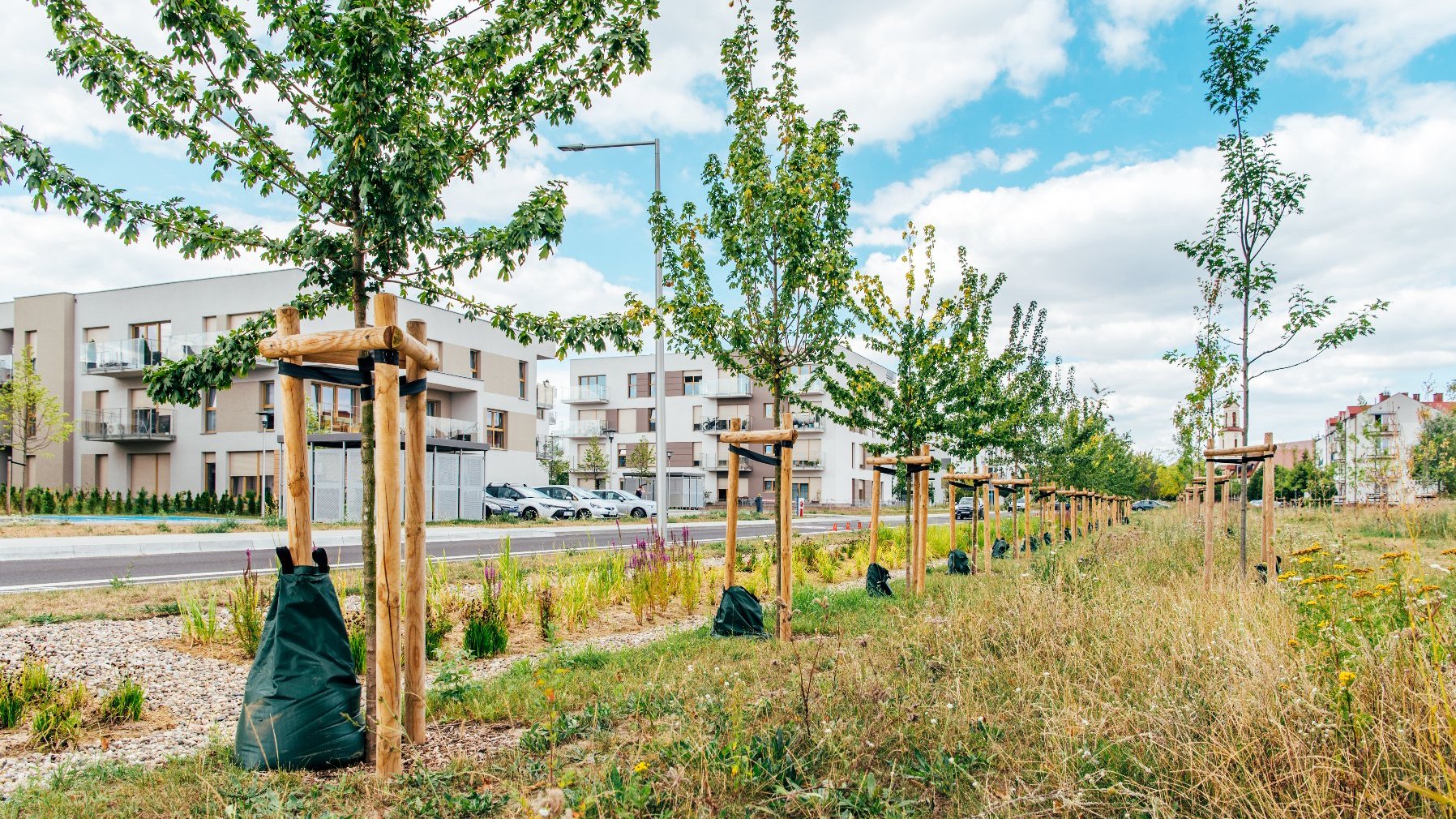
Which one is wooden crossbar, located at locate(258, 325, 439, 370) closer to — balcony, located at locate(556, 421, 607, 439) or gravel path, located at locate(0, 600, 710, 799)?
gravel path, located at locate(0, 600, 710, 799)

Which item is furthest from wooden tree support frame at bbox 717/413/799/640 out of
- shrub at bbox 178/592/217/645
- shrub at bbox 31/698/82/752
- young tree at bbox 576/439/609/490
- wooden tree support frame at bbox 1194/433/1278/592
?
young tree at bbox 576/439/609/490

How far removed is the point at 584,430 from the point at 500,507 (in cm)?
3050

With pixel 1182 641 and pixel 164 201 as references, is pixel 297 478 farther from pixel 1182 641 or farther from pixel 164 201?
pixel 1182 641

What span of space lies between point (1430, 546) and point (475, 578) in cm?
1517

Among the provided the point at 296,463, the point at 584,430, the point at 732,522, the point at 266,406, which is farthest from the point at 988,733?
the point at 584,430

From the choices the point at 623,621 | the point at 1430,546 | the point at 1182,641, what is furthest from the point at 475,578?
the point at 1430,546

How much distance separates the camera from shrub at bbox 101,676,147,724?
15.8 feet

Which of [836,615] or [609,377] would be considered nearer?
[836,615]

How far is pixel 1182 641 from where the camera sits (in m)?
4.47

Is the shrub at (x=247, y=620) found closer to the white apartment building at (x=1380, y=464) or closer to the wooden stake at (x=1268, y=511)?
the white apartment building at (x=1380, y=464)

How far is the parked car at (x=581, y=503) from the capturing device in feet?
114

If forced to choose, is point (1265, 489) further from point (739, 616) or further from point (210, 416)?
point (210, 416)

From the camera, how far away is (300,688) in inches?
148

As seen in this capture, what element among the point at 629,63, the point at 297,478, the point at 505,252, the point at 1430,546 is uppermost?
the point at 629,63
